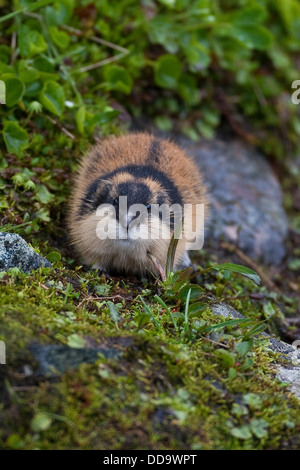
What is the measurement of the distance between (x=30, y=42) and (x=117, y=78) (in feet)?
4.78

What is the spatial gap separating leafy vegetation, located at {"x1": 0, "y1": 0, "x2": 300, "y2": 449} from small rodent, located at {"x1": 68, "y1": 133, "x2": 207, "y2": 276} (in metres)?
0.28

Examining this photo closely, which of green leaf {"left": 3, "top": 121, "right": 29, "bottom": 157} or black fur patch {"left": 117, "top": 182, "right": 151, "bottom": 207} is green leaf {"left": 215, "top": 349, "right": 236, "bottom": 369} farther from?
green leaf {"left": 3, "top": 121, "right": 29, "bottom": 157}

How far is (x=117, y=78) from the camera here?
771 cm

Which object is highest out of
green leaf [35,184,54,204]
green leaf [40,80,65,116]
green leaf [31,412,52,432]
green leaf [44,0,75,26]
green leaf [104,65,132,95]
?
green leaf [44,0,75,26]

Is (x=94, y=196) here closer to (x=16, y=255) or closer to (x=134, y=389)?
(x=16, y=255)

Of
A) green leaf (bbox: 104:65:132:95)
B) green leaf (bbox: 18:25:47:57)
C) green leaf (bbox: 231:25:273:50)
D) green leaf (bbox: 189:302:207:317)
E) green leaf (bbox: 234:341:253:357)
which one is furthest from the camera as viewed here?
green leaf (bbox: 231:25:273:50)

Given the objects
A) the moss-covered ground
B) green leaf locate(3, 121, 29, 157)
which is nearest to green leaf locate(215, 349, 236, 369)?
the moss-covered ground

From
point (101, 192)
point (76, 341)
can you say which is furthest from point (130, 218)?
point (76, 341)

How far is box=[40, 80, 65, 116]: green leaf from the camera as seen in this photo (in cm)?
648

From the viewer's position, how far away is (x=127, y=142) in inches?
255

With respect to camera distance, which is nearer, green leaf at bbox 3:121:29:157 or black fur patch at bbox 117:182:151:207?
black fur patch at bbox 117:182:151:207

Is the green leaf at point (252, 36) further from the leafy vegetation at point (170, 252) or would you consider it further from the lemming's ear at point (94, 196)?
the lemming's ear at point (94, 196)

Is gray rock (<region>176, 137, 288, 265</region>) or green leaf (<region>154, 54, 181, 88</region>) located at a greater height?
green leaf (<region>154, 54, 181, 88</region>)

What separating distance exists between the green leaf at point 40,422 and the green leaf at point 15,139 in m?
3.53
